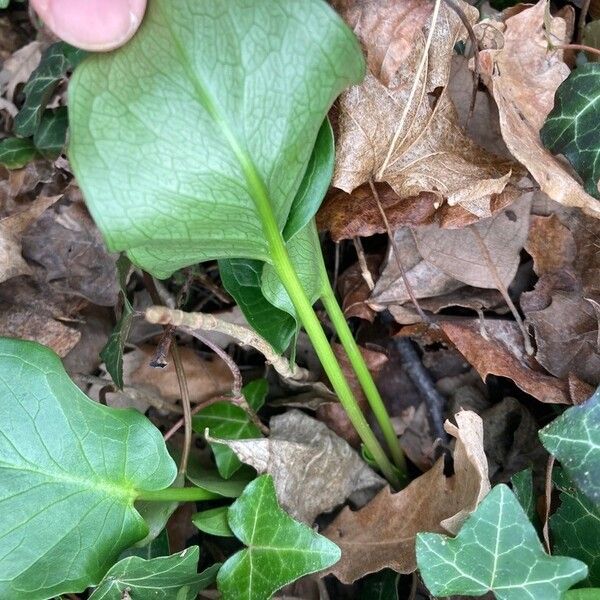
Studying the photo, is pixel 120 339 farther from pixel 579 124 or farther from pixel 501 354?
pixel 579 124

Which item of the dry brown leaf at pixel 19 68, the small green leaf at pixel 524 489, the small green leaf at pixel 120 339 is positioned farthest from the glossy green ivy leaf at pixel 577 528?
the dry brown leaf at pixel 19 68

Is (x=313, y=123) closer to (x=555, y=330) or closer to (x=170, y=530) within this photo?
(x=555, y=330)

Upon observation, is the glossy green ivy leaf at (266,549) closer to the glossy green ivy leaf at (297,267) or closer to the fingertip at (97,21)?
the glossy green ivy leaf at (297,267)

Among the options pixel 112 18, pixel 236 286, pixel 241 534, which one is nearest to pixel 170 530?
pixel 241 534

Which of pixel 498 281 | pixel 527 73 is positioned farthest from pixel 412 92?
pixel 498 281

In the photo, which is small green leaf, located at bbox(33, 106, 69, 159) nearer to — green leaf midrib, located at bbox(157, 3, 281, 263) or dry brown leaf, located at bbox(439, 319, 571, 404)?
green leaf midrib, located at bbox(157, 3, 281, 263)

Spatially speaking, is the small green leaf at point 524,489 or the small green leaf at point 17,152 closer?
the small green leaf at point 524,489
